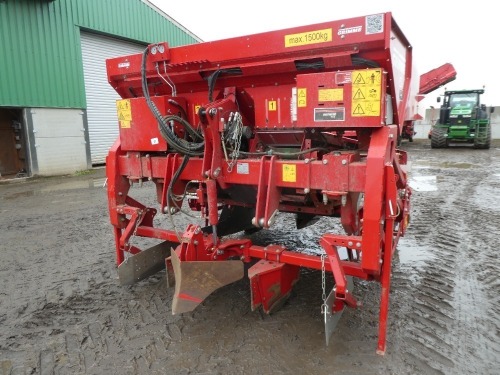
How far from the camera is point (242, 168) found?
2738mm

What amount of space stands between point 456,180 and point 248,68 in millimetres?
7799

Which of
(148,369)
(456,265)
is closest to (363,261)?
(148,369)

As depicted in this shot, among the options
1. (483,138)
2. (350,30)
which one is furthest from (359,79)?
(483,138)

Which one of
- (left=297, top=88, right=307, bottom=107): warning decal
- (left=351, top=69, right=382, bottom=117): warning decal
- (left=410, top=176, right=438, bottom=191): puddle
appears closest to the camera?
(left=351, top=69, right=382, bottom=117): warning decal

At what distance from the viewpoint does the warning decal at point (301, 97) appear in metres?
2.47

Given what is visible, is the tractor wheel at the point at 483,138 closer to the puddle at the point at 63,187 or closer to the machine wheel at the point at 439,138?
the machine wheel at the point at 439,138

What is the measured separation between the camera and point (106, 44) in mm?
12797

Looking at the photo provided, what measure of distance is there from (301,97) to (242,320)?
1640 millimetres

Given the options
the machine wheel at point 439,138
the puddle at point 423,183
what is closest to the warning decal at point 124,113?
the puddle at point 423,183

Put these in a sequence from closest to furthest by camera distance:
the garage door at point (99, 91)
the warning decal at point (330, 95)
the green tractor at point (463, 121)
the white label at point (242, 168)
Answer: the warning decal at point (330, 95), the white label at point (242, 168), the garage door at point (99, 91), the green tractor at point (463, 121)

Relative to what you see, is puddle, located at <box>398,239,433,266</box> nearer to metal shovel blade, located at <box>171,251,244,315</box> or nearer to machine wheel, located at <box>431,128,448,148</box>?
metal shovel blade, located at <box>171,251,244,315</box>

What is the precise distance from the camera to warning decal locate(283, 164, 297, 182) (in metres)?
2.53

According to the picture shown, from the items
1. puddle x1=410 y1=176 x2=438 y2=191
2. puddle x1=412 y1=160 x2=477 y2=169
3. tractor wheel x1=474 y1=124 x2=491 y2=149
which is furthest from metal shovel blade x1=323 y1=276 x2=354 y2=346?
tractor wheel x1=474 y1=124 x2=491 y2=149

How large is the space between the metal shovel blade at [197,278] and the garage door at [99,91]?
11210 mm
